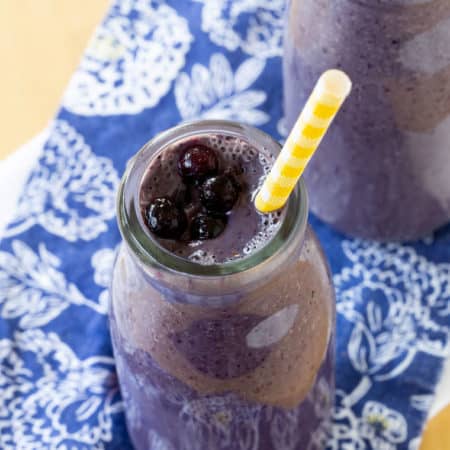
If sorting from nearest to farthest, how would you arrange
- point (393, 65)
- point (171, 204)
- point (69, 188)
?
point (171, 204) < point (393, 65) < point (69, 188)

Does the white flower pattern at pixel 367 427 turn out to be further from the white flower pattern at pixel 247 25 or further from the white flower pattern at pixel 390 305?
the white flower pattern at pixel 247 25

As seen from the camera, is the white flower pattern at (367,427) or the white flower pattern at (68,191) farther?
the white flower pattern at (68,191)

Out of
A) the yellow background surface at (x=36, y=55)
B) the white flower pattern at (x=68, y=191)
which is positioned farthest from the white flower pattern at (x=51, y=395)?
the yellow background surface at (x=36, y=55)

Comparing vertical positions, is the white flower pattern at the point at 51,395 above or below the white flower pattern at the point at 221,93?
below

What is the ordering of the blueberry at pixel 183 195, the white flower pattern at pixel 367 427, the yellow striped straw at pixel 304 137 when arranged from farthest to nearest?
the white flower pattern at pixel 367 427, the blueberry at pixel 183 195, the yellow striped straw at pixel 304 137

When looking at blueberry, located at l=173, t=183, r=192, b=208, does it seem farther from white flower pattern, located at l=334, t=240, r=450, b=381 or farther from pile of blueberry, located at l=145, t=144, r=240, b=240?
white flower pattern, located at l=334, t=240, r=450, b=381

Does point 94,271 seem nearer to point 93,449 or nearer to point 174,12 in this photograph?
point 93,449

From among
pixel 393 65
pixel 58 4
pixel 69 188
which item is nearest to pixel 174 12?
pixel 58 4
